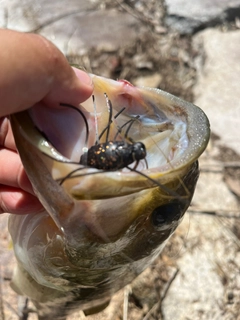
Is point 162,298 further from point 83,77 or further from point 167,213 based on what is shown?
point 83,77

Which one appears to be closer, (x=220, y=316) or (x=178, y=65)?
(x=220, y=316)

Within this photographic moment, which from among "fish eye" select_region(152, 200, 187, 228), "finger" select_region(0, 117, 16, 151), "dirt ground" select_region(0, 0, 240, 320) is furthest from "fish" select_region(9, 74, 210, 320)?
"dirt ground" select_region(0, 0, 240, 320)

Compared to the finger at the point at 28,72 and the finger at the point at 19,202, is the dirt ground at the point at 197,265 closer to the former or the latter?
the finger at the point at 19,202

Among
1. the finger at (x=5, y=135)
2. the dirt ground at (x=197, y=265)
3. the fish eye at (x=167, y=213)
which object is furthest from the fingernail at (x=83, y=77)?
the dirt ground at (x=197, y=265)

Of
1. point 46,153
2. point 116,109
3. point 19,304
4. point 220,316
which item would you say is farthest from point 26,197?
point 220,316

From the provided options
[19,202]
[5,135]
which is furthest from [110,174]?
[5,135]

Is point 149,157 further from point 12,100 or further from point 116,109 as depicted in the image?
point 12,100
